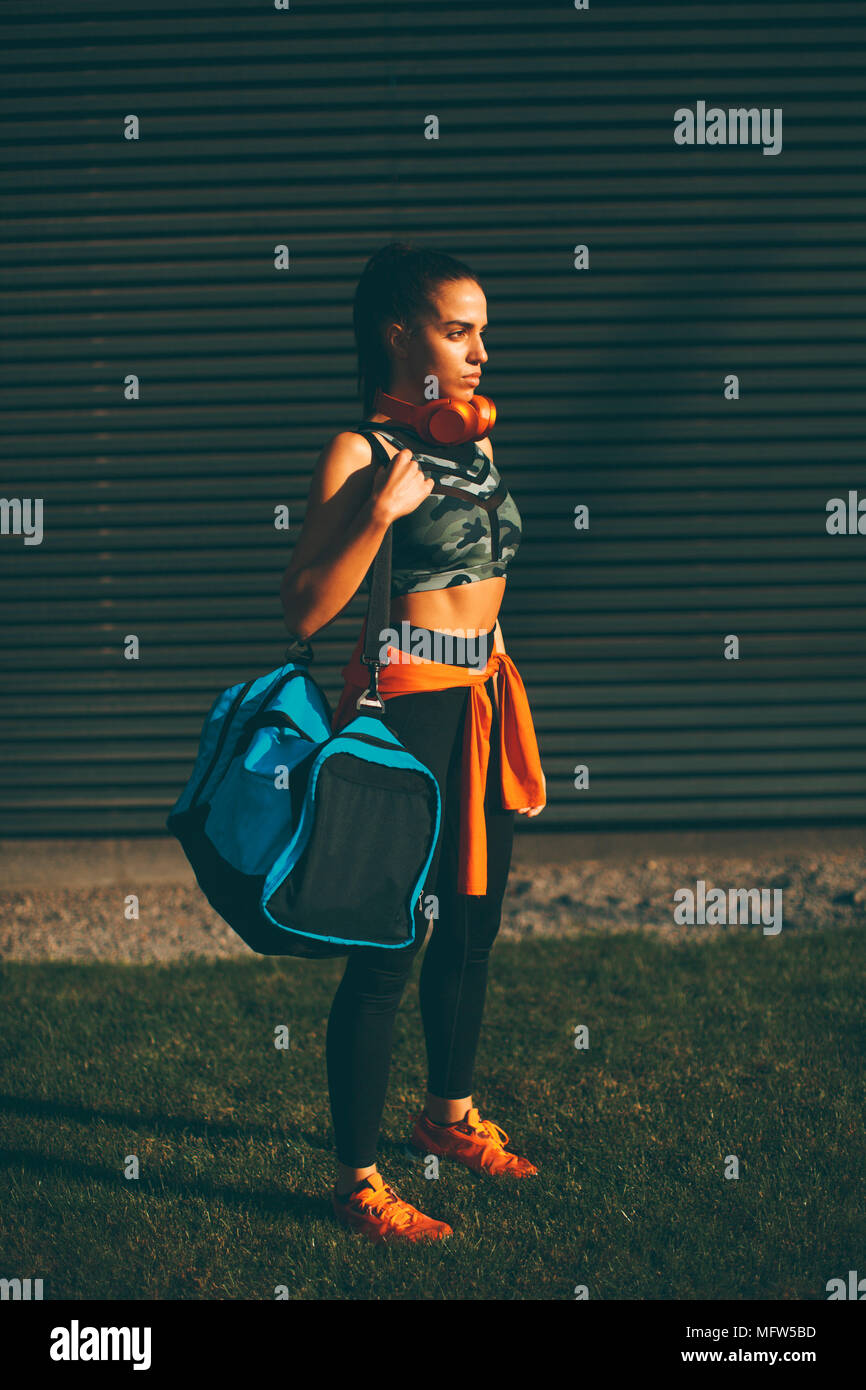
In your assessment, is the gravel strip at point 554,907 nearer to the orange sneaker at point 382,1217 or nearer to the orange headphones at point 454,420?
the orange sneaker at point 382,1217

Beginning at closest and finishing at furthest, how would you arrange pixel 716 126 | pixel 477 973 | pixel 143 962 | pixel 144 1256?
pixel 144 1256 → pixel 477 973 → pixel 143 962 → pixel 716 126

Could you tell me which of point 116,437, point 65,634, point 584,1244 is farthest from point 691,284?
point 584,1244

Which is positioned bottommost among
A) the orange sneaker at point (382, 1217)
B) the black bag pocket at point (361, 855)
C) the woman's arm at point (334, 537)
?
the orange sneaker at point (382, 1217)

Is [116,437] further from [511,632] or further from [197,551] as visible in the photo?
[511,632]

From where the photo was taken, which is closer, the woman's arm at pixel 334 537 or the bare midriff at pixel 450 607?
the woman's arm at pixel 334 537

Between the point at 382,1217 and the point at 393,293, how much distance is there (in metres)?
2.19

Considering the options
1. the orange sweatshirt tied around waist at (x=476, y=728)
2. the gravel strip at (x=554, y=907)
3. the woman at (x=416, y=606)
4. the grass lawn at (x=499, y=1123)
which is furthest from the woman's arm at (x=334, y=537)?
the gravel strip at (x=554, y=907)

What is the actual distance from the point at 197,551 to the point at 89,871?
1.58 metres

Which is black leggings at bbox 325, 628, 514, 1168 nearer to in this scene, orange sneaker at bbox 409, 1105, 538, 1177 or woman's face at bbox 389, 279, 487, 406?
orange sneaker at bbox 409, 1105, 538, 1177

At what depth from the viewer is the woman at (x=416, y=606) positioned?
277 centimetres

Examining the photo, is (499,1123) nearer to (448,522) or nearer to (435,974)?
(435,974)

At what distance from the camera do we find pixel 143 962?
495 centimetres

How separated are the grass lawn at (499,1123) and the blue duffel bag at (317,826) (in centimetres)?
86

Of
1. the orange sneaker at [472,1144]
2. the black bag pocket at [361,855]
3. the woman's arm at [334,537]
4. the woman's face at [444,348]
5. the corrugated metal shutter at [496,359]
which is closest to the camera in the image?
the black bag pocket at [361,855]
